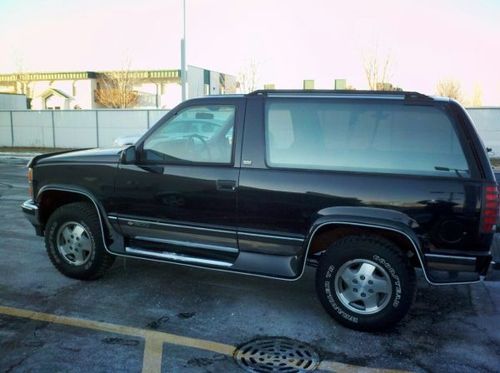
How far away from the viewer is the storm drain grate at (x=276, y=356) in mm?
3521

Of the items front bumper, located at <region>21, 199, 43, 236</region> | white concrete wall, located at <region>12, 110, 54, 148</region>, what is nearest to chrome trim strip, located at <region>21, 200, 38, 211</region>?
front bumper, located at <region>21, 199, 43, 236</region>

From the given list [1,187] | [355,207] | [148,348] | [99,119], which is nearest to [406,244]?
[355,207]

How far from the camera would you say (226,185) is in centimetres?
438

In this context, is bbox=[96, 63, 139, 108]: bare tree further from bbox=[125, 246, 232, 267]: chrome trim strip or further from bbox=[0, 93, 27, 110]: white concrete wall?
bbox=[125, 246, 232, 267]: chrome trim strip

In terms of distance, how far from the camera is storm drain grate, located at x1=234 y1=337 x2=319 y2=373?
11.6 feet

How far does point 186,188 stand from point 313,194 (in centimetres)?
115

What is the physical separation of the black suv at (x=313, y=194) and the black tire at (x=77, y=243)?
1.1 inches

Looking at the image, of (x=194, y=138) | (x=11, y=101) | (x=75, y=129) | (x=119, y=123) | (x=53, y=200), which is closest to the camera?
(x=194, y=138)

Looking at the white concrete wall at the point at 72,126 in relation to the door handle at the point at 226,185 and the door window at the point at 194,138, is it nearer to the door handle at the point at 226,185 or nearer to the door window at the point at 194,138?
the door window at the point at 194,138

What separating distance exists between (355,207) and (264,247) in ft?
2.81

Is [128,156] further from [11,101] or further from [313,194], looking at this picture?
[11,101]

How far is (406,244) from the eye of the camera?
4172mm

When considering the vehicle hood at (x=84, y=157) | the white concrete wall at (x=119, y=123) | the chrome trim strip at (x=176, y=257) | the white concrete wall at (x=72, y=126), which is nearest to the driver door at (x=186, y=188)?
the chrome trim strip at (x=176, y=257)

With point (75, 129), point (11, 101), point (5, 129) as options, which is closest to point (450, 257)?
point (75, 129)
